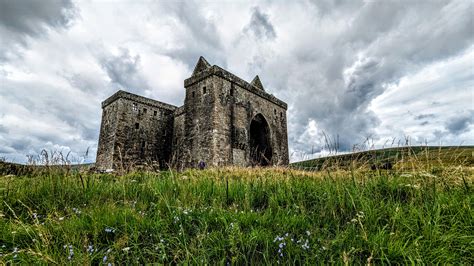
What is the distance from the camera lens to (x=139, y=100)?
73.7ft

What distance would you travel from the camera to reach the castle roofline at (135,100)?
70.2 feet

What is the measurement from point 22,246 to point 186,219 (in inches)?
60.8

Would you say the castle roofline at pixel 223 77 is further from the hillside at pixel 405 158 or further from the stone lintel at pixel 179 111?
the hillside at pixel 405 158

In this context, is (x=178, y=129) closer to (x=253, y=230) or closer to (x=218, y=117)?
(x=218, y=117)

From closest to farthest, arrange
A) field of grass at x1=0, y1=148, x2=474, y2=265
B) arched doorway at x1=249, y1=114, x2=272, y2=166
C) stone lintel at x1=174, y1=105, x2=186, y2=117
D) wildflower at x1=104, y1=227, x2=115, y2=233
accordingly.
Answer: field of grass at x1=0, y1=148, x2=474, y2=265
wildflower at x1=104, y1=227, x2=115, y2=233
arched doorway at x1=249, y1=114, x2=272, y2=166
stone lintel at x1=174, y1=105, x2=186, y2=117

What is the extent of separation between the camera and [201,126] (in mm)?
17641

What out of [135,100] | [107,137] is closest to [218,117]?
[135,100]

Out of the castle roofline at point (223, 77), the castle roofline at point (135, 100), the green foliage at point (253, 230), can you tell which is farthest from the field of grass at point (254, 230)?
the castle roofline at point (135, 100)

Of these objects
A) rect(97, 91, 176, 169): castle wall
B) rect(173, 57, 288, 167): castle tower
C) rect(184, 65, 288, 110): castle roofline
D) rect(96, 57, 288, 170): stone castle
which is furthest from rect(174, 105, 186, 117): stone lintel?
rect(184, 65, 288, 110): castle roofline

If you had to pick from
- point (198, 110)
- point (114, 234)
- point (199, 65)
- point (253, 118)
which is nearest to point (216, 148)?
point (198, 110)

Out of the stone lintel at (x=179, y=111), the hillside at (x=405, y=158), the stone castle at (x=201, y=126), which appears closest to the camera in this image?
the hillside at (x=405, y=158)

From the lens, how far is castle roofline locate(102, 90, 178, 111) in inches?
842

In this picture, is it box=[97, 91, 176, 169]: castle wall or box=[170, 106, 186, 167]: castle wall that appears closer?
box=[97, 91, 176, 169]: castle wall

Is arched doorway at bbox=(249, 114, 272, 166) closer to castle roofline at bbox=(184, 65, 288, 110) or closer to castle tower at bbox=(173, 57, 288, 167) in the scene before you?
castle tower at bbox=(173, 57, 288, 167)
